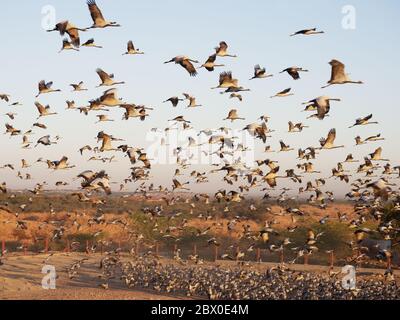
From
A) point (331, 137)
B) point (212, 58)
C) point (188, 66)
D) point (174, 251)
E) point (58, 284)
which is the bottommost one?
point (58, 284)

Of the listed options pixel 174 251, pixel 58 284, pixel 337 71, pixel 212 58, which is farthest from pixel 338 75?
pixel 174 251

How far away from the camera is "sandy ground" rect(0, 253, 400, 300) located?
100.0 ft

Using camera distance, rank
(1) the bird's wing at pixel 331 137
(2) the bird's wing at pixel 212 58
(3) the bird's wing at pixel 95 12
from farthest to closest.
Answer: (1) the bird's wing at pixel 331 137 → (2) the bird's wing at pixel 212 58 → (3) the bird's wing at pixel 95 12

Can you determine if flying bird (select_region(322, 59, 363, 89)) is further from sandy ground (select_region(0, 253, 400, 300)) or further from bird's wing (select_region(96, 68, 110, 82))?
sandy ground (select_region(0, 253, 400, 300))

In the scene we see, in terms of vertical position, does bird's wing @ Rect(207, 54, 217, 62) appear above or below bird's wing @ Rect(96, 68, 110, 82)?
above

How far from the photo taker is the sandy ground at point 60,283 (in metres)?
30.5

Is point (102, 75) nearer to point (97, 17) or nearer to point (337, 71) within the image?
point (97, 17)

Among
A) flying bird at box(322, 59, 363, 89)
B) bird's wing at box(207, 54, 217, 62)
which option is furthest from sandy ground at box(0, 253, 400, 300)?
flying bird at box(322, 59, 363, 89)

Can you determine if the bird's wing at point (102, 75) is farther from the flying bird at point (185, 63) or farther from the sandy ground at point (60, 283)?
the sandy ground at point (60, 283)

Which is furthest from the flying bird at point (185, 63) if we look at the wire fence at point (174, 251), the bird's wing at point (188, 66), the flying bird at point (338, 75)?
the wire fence at point (174, 251)

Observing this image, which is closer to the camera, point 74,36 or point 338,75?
point 338,75

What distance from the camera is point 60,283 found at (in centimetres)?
3647

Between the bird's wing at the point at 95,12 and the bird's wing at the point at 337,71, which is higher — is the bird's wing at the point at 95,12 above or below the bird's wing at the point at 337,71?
above
